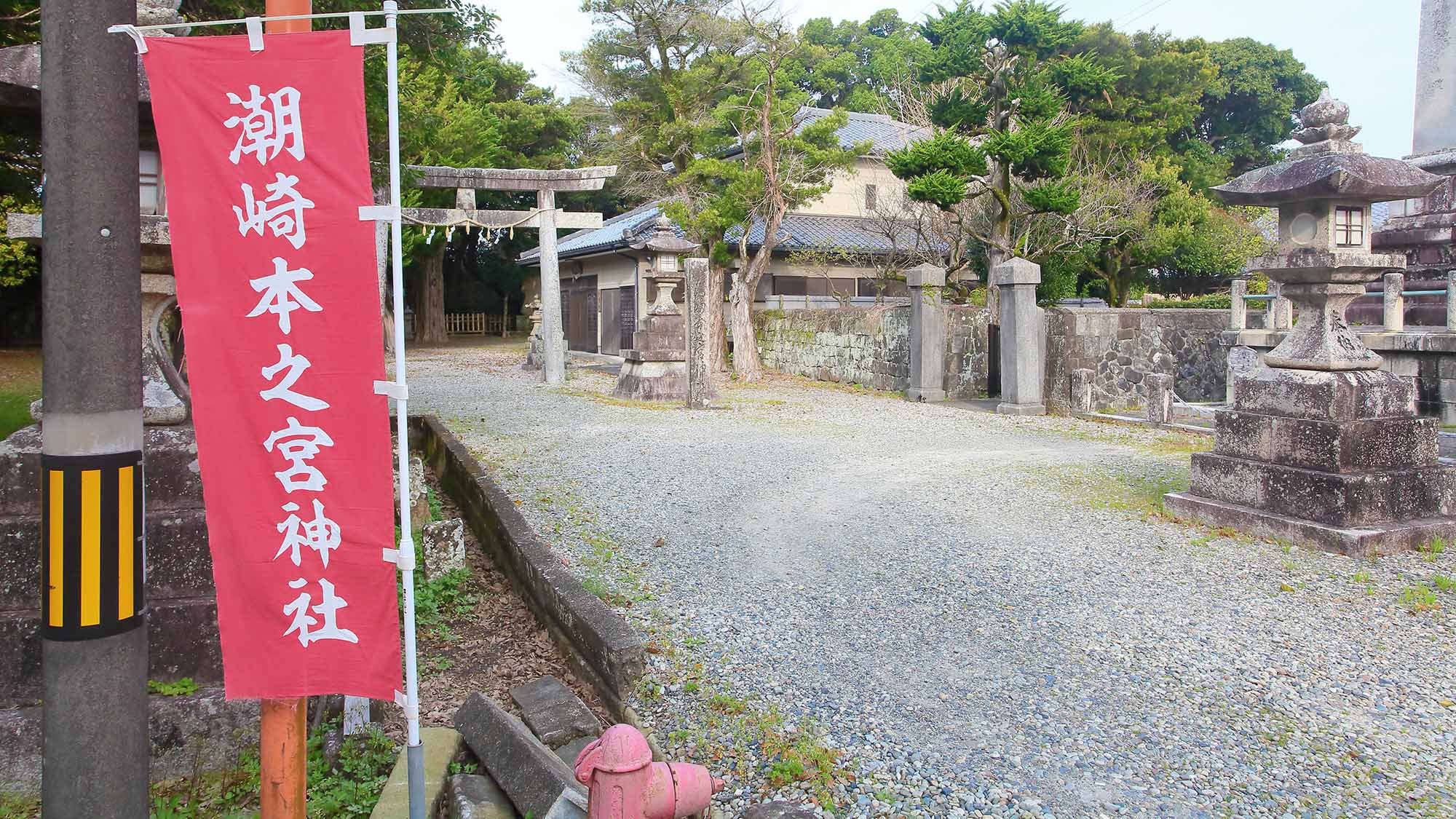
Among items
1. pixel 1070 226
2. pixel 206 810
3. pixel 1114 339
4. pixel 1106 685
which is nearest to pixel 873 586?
pixel 1106 685

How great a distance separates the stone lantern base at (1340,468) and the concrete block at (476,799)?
5066mm

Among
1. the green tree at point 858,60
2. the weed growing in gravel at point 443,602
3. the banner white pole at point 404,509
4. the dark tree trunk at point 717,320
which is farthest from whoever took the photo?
the green tree at point 858,60

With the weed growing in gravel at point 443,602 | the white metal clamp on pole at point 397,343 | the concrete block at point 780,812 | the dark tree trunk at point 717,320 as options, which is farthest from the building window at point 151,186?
the dark tree trunk at point 717,320

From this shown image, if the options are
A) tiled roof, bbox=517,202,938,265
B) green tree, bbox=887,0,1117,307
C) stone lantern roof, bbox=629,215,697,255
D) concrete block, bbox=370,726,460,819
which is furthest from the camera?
tiled roof, bbox=517,202,938,265

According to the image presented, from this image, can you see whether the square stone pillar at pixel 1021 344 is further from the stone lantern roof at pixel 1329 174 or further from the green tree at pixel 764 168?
the stone lantern roof at pixel 1329 174

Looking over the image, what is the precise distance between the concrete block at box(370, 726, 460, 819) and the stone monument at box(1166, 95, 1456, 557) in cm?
513

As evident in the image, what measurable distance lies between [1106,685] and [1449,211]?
1138 cm

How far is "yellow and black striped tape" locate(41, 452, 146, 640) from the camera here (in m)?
2.03

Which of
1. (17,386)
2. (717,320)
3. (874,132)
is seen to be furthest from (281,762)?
(874,132)

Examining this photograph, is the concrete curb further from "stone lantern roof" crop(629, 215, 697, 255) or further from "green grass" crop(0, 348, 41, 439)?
"stone lantern roof" crop(629, 215, 697, 255)

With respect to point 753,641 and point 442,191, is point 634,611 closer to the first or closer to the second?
point 753,641

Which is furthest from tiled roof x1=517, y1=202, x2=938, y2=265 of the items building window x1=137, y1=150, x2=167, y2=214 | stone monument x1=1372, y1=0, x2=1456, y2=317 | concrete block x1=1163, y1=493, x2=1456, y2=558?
building window x1=137, y1=150, x2=167, y2=214

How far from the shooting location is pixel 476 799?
2.79 meters

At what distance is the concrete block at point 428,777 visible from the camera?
282 centimetres
